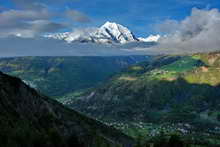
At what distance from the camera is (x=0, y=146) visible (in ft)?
526

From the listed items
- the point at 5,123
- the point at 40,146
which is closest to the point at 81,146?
the point at 40,146

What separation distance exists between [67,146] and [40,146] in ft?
76.6

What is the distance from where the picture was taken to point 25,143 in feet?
593

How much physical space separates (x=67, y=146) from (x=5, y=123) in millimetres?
39641

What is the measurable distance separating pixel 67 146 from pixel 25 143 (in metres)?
25.2

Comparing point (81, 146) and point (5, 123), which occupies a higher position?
point (5, 123)

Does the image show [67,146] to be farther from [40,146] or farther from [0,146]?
[0,146]

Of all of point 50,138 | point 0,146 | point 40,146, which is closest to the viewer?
point 0,146

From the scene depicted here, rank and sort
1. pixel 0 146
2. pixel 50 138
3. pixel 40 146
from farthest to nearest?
pixel 50 138, pixel 40 146, pixel 0 146

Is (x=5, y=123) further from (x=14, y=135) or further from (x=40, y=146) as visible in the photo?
(x=40, y=146)

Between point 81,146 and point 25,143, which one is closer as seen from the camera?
point 25,143

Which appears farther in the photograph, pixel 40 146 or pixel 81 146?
pixel 81 146

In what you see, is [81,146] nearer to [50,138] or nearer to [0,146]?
[50,138]

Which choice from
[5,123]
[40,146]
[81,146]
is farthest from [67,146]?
[5,123]
